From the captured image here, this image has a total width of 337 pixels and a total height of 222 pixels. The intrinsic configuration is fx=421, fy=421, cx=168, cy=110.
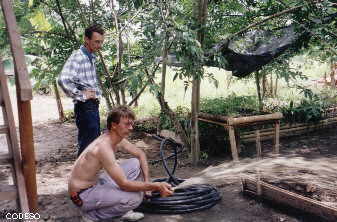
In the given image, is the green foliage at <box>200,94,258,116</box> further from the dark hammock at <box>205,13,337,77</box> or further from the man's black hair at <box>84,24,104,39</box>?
the man's black hair at <box>84,24,104,39</box>

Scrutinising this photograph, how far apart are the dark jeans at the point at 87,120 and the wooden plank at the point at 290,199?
5.58 feet

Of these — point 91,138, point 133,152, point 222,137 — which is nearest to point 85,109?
point 91,138

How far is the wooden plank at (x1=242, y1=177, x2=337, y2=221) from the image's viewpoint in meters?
3.55

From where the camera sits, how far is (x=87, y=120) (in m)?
4.53

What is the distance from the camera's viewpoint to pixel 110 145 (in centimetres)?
360

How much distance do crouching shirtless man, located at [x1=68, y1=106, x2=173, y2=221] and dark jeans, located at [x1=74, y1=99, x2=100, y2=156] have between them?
0.84m

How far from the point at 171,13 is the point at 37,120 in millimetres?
8250

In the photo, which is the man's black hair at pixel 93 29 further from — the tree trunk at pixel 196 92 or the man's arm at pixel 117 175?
the tree trunk at pixel 196 92

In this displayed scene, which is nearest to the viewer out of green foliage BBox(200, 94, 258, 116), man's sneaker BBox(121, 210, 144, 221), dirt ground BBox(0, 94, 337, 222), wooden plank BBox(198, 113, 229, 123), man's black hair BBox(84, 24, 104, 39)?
man's sneaker BBox(121, 210, 144, 221)

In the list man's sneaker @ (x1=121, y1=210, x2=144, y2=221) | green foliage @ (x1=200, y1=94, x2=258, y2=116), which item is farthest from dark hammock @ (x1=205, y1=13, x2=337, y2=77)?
man's sneaker @ (x1=121, y1=210, x2=144, y2=221)

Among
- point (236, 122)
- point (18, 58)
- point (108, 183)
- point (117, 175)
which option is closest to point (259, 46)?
point (236, 122)

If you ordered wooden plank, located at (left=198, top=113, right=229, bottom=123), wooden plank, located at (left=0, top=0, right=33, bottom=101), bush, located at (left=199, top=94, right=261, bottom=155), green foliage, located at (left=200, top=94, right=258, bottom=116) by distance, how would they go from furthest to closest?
green foliage, located at (left=200, top=94, right=258, bottom=116) < bush, located at (left=199, top=94, right=261, bottom=155) < wooden plank, located at (left=198, top=113, right=229, bottom=123) < wooden plank, located at (left=0, top=0, right=33, bottom=101)

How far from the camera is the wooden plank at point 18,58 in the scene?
2594 millimetres

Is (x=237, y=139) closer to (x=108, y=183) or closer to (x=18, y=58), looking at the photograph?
(x=108, y=183)
